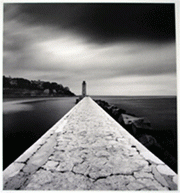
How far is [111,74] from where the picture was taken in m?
4.18

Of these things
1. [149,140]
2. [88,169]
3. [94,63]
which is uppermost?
[94,63]

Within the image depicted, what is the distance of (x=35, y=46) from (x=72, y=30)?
2.72 ft

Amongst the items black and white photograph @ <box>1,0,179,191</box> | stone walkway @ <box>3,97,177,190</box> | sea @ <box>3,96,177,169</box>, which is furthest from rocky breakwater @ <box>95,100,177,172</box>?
stone walkway @ <box>3,97,177,190</box>

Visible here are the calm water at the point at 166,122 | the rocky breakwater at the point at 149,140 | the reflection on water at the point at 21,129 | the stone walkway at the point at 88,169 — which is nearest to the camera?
the stone walkway at the point at 88,169

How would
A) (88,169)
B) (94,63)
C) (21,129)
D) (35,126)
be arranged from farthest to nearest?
(35,126), (21,129), (94,63), (88,169)

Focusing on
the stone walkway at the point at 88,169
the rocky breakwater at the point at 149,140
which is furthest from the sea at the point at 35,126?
the stone walkway at the point at 88,169

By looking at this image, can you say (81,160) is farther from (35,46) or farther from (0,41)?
(35,46)

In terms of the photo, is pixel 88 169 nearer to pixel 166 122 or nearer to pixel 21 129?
pixel 21 129

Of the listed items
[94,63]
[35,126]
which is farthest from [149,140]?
[35,126]

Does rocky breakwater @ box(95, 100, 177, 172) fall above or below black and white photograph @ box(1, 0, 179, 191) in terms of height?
below

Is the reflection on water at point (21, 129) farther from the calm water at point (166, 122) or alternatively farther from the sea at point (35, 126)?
the calm water at point (166, 122)

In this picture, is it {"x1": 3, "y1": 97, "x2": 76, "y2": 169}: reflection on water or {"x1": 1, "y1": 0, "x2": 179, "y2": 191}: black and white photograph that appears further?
{"x1": 3, "y1": 97, "x2": 76, "y2": 169}: reflection on water

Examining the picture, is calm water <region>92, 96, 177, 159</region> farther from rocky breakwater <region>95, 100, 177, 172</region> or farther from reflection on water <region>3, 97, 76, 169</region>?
reflection on water <region>3, 97, 76, 169</region>

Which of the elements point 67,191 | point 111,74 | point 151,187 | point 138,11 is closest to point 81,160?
point 67,191
